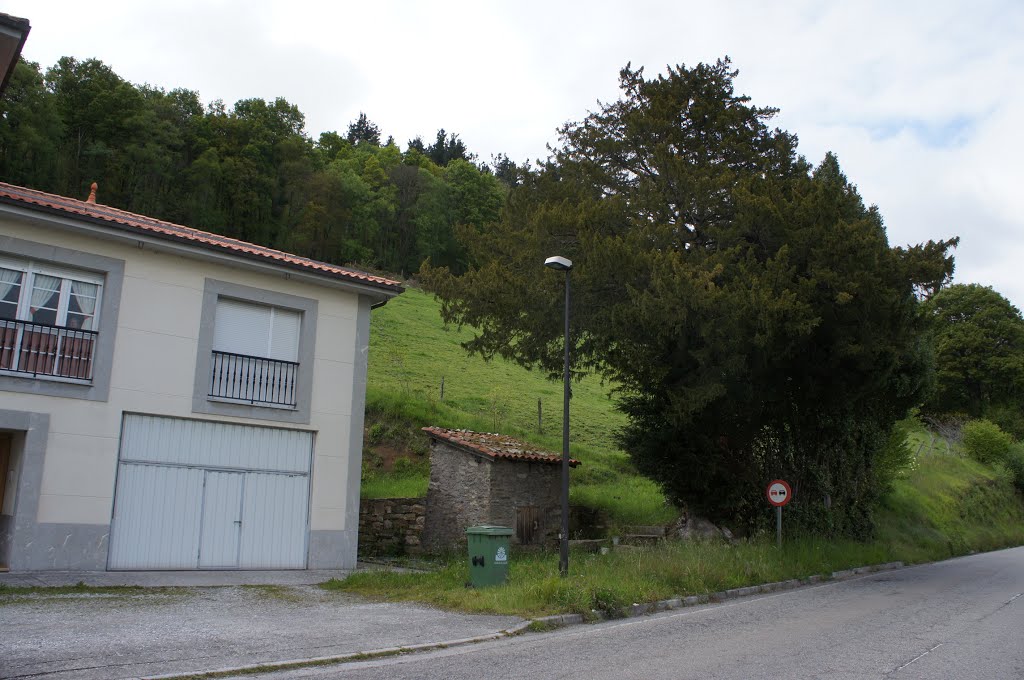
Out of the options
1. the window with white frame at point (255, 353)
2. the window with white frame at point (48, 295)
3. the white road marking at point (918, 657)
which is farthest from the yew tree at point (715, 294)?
the window with white frame at point (48, 295)

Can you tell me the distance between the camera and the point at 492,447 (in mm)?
19500

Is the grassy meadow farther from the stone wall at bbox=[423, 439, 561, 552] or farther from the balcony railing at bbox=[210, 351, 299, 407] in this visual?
the balcony railing at bbox=[210, 351, 299, 407]

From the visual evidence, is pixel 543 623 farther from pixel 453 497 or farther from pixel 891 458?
pixel 891 458

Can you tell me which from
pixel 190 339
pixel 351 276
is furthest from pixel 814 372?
pixel 190 339

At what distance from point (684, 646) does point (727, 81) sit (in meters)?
16.1


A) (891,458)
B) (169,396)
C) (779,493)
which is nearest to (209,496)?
(169,396)

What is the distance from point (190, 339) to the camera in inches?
585

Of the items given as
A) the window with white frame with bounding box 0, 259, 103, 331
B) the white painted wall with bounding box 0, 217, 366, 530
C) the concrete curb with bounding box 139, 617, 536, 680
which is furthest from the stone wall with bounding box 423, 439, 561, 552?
the concrete curb with bounding box 139, 617, 536, 680

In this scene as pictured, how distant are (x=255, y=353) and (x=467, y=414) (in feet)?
45.9

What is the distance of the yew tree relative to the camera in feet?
53.1

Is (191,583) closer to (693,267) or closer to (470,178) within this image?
(693,267)

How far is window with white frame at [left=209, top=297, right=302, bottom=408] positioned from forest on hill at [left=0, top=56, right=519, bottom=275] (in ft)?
62.8

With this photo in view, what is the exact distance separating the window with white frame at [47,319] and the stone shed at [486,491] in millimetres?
8509

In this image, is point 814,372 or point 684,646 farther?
point 814,372
